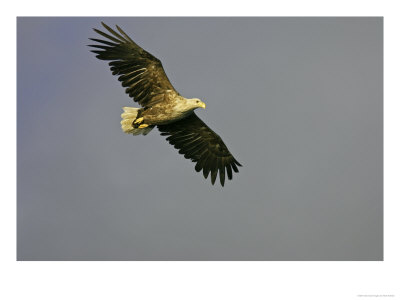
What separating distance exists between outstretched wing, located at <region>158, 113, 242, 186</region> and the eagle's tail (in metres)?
0.49

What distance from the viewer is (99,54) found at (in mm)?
Result: 14617

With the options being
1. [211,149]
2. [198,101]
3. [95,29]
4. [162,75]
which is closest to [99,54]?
[95,29]

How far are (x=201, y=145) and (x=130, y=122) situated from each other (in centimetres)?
204

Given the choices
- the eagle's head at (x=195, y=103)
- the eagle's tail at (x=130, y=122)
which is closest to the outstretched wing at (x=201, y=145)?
the eagle's tail at (x=130, y=122)

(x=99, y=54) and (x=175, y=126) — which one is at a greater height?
(x=99, y=54)

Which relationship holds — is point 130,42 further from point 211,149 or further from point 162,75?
point 211,149

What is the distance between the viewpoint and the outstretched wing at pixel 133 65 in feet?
48.0

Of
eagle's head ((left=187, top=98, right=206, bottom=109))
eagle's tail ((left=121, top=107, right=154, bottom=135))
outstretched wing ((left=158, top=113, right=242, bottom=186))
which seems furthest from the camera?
outstretched wing ((left=158, top=113, right=242, bottom=186))

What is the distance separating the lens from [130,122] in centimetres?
1515

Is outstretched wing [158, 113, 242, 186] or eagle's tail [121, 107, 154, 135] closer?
eagle's tail [121, 107, 154, 135]

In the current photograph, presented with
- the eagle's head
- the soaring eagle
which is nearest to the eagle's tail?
the soaring eagle

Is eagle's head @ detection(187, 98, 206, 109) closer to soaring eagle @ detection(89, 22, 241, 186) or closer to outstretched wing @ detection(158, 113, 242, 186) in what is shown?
soaring eagle @ detection(89, 22, 241, 186)

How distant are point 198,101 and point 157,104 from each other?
103cm

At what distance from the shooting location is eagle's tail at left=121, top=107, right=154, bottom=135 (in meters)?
15.1
